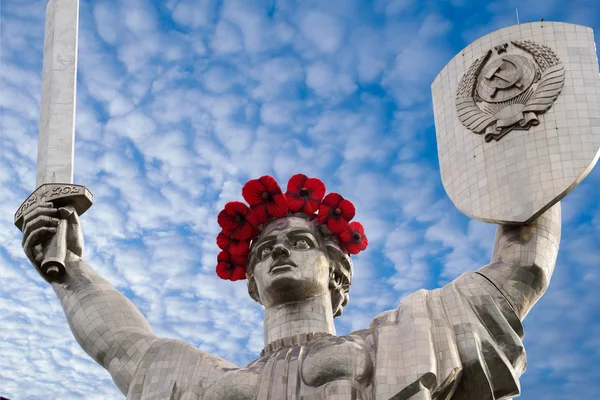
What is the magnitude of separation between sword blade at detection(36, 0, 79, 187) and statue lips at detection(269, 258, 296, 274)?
8.99 ft

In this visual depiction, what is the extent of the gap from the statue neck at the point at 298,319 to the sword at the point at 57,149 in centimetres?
267

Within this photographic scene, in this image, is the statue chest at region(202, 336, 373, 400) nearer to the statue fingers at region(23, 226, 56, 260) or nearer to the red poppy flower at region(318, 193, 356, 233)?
the red poppy flower at region(318, 193, 356, 233)

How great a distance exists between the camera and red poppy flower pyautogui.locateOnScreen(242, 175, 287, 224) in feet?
43.2

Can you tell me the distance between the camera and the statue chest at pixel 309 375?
35.7 feet

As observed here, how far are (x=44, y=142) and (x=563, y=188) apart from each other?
6328 mm

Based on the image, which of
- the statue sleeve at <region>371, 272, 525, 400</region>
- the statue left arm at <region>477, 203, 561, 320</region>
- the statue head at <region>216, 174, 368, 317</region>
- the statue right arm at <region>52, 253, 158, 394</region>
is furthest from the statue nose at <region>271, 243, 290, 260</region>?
the statue left arm at <region>477, 203, 561, 320</region>

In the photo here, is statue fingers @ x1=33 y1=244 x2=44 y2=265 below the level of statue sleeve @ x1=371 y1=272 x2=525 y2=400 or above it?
above

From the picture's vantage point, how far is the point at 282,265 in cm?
1242

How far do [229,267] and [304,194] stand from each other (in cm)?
135

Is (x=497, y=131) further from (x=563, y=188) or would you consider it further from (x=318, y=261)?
(x=318, y=261)

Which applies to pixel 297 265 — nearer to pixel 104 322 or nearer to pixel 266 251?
pixel 266 251

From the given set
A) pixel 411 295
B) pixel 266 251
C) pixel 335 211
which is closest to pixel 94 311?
pixel 266 251

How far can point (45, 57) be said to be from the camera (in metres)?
14.0

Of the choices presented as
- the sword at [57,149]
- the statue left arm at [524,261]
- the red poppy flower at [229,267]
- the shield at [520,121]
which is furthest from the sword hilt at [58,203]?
the statue left arm at [524,261]
